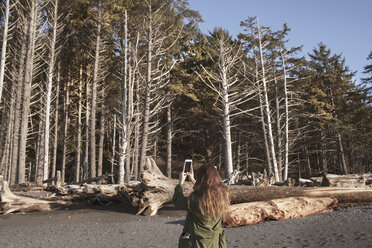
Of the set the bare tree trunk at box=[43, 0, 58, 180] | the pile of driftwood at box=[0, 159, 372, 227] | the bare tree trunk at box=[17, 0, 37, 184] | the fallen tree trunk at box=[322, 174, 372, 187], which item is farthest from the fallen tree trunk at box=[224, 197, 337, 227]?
the bare tree trunk at box=[43, 0, 58, 180]

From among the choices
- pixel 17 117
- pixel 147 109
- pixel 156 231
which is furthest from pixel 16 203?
pixel 17 117

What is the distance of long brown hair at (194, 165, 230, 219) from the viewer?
9.20 ft

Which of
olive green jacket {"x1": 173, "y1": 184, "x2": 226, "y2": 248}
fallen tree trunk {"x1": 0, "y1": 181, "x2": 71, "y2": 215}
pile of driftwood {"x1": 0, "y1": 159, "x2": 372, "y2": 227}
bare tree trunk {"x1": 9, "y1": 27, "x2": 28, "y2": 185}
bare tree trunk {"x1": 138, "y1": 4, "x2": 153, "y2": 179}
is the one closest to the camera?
olive green jacket {"x1": 173, "y1": 184, "x2": 226, "y2": 248}

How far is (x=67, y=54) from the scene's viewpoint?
69.7 ft

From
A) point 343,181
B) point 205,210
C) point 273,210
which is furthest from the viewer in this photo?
point 343,181

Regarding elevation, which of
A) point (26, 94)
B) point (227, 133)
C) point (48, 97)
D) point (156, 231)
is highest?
point (48, 97)

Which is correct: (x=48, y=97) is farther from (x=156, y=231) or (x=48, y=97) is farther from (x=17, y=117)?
(x=156, y=231)

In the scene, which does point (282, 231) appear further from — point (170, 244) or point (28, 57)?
point (28, 57)

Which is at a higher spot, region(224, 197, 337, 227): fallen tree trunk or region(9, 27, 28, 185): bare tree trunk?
region(9, 27, 28, 185): bare tree trunk

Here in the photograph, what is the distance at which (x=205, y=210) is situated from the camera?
2801 millimetres

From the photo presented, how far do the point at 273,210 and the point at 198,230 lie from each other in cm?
501

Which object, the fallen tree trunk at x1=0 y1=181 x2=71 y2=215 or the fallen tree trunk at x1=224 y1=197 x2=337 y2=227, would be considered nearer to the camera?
the fallen tree trunk at x1=224 y1=197 x2=337 y2=227

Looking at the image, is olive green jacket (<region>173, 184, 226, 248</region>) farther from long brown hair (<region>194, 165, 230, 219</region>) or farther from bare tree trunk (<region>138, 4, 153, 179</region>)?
bare tree trunk (<region>138, 4, 153, 179</region>)

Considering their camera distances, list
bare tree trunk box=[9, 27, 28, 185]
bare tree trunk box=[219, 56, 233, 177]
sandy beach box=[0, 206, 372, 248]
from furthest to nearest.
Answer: bare tree trunk box=[9, 27, 28, 185], bare tree trunk box=[219, 56, 233, 177], sandy beach box=[0, 206, 372, 248]
